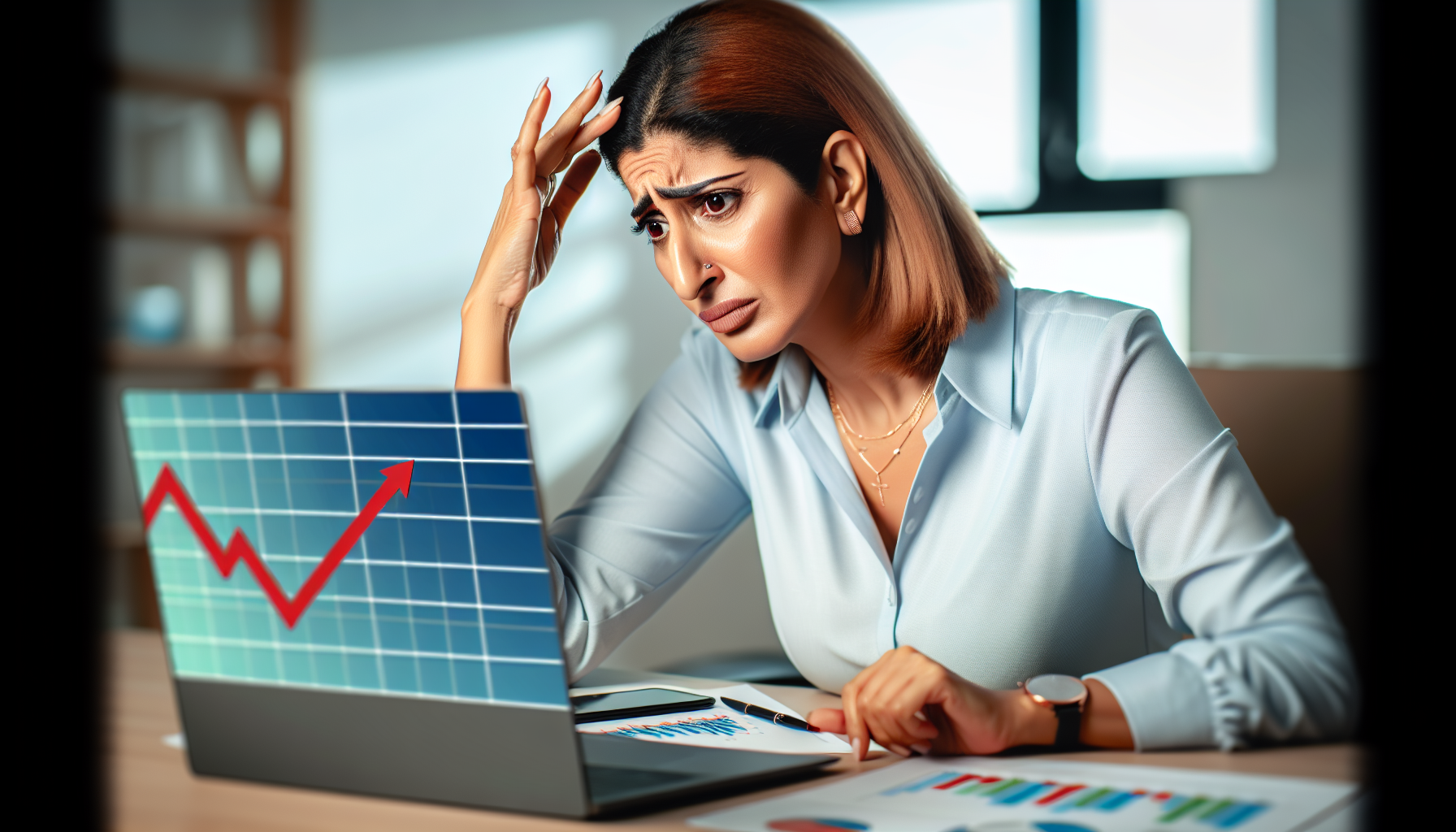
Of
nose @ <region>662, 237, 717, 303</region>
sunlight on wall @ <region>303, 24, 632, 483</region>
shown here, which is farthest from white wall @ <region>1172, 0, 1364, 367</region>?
nose @ <region>662, 237, 717, 303</region>

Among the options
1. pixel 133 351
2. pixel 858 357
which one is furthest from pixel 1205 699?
pixel 133 351

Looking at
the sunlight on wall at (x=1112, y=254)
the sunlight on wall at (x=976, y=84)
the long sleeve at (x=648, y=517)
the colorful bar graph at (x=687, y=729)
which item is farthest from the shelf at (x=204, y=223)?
the colorful bar graph at (x=687, y=729)

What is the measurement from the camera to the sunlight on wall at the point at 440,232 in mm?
3170

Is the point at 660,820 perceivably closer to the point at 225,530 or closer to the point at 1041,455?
the point at 225,530

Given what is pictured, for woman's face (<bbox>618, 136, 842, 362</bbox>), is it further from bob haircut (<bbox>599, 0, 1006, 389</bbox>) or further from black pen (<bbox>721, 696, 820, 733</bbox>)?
black pen (<bbox>721, 696, 820, 733</bbox>)

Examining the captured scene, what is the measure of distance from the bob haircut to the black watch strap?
41 centimetres

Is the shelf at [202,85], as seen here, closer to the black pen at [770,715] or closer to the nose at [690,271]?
the nose at [690,271]

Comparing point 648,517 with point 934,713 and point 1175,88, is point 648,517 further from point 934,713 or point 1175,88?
point 1175,88

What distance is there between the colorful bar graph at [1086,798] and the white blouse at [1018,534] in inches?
4.5

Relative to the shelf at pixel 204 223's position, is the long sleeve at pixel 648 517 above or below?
below

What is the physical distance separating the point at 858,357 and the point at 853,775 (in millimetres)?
507

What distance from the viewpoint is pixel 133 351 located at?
3.08m

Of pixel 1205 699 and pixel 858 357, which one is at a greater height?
pixel 858 357

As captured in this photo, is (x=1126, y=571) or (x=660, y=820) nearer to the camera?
(x=660, y=820)
